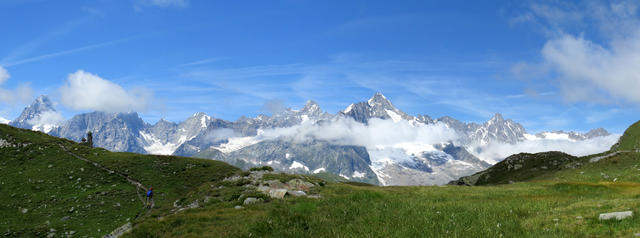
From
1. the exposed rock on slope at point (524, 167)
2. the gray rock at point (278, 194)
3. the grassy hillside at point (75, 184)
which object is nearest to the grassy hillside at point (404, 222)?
the gray rock at point (278, 194)

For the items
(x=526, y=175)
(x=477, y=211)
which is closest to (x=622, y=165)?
(x=526, y=175)

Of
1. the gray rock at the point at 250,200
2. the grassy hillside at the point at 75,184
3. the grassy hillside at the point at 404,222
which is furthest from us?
the grassy hillside at the point at 75,184

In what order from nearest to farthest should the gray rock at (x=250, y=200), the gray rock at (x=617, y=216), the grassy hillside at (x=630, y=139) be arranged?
the gray rock at (x=617, y=216)
the gray rock at (x=250, y=200)
the grassy hillside at (x=630, y=139)

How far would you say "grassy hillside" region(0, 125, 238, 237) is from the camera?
3938 cm

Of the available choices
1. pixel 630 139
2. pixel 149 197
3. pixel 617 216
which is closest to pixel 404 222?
pixel 617 216

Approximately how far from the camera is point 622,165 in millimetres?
50281

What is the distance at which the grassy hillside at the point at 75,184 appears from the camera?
39375mm

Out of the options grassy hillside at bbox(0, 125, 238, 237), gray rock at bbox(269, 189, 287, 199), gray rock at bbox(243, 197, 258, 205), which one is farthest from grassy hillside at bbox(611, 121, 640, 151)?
grassy hillside at bbox(0, 125, 238, 237)

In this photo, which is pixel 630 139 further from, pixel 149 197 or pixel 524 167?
pixel 149 197

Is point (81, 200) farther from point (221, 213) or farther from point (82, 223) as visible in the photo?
point (221, 213)

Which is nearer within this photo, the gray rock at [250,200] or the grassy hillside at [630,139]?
the gray rock at [250,200]

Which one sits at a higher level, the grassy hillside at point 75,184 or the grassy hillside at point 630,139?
the grassy hillside at point 630,139

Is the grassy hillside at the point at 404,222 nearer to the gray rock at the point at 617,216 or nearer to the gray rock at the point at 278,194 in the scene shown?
the gray rock at the point at 617,216

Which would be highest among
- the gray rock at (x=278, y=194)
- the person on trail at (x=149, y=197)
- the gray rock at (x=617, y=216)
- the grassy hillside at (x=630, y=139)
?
the grassy hillside at (x=630, y=139)
